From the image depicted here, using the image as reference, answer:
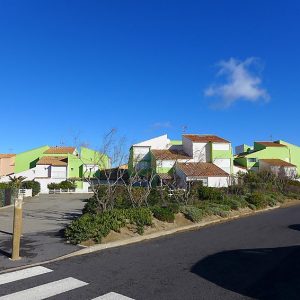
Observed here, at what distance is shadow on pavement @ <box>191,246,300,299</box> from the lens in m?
7.12

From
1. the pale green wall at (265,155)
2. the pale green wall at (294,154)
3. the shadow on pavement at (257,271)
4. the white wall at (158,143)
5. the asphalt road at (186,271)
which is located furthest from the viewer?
the pale green wall at (294,154)

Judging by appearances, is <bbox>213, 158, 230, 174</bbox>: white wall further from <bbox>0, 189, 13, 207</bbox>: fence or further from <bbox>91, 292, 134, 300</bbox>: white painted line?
<bbox>91, 292, 134, 300</bbox>: white painted line

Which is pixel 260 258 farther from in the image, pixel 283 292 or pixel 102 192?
pixel 102 192

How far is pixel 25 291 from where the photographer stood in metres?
6.89

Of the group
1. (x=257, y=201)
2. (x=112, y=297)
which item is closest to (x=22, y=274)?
(x=112, y=297)

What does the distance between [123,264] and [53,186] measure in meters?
44.6

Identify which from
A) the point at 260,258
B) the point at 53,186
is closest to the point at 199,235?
the point at 260,258

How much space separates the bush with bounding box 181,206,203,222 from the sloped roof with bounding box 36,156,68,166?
4186cm

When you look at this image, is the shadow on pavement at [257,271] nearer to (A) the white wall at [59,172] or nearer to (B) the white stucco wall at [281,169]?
(B) the white stucco wall at [281,169]

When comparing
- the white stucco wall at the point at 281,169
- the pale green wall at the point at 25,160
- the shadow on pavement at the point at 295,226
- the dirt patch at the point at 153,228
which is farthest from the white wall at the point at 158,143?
the shadow on pavement at the point at 295,226

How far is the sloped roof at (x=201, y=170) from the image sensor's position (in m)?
45.8

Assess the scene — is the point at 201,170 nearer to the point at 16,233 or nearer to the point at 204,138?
the point at 204,138

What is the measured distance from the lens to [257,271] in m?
8.58

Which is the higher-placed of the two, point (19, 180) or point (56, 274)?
point (19, 180)
